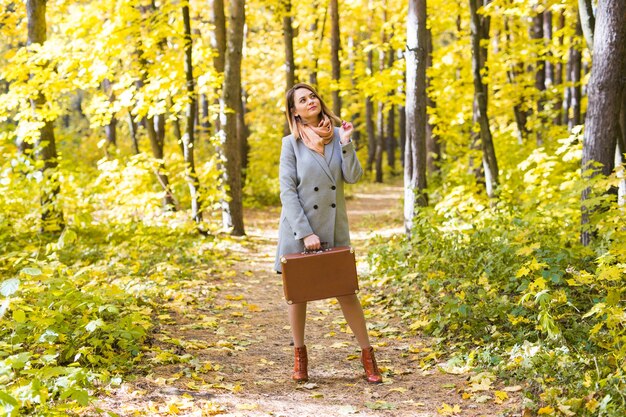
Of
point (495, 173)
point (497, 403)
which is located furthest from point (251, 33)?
point (497, 403)

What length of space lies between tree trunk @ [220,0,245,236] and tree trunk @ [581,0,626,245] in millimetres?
6734

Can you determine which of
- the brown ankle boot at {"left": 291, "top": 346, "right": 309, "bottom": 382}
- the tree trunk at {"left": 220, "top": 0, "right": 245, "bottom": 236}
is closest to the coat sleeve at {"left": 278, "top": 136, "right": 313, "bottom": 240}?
the brown ankle boot at {"left": 291, "top": 346, "right": 309, "bottom": 382}

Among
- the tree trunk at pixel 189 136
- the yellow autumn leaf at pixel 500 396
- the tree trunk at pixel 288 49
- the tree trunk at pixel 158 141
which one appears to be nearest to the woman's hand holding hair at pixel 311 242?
the yellow autumn leaf at pixel 500 396

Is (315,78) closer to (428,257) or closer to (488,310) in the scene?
(428,257)

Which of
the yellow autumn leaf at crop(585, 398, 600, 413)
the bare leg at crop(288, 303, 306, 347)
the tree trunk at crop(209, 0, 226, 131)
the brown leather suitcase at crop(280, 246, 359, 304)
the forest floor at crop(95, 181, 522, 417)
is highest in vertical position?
the tree trunk at crop(209, 0, 226, 131)

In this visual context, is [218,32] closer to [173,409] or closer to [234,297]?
[234,297]

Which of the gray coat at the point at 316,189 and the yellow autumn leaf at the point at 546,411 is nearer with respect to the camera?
the yellow autumn leaf at the point at 546,411

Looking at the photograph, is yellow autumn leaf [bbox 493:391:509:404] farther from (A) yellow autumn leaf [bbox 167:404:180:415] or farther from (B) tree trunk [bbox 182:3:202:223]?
(B) tree trunk [bbox 182:3:202:223]

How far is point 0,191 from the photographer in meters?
8.12

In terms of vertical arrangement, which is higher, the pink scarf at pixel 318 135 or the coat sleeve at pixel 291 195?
the pink scarf at pixel 318 135

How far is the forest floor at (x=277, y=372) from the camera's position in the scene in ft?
12.7

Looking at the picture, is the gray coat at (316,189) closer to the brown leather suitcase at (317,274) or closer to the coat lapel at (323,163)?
the coat lapel at (323,163)

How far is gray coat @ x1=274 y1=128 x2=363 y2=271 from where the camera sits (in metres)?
4.49

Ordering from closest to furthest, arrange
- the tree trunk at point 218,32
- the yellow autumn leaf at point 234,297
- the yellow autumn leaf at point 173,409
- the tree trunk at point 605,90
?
1. the yellow autumn leaf at point 173,409
2. the tree trunk at point 605,90
3. the yellow autumn leaf at point 234,297
4. the tree trunk at point 218,32
